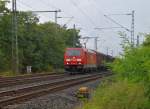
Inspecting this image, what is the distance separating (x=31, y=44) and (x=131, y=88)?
5114cm

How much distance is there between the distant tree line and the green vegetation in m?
39.9

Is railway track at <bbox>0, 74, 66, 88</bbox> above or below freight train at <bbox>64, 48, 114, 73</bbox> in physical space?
below

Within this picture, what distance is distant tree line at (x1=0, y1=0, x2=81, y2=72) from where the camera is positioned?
58.1 meters

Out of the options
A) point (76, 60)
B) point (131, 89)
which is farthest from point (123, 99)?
point (76, 60)

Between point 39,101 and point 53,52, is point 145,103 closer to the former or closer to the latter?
point 39,101

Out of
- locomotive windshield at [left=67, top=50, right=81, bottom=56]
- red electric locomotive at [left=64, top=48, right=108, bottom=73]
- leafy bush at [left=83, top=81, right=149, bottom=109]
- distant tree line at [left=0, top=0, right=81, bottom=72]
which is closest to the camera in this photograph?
leafy bush at [left=83, top=81, right=149, bottom=109]

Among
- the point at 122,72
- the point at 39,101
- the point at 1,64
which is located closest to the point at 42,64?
the point at 1,64

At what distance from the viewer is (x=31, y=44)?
62.9m

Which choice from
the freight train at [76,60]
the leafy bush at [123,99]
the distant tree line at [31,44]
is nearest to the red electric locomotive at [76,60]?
the freight train at [76,60]

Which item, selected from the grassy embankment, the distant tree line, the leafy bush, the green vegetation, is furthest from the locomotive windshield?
the leafy bush

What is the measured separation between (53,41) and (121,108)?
199 ft

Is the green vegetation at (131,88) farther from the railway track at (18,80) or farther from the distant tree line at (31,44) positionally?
the distant tree line at (31,44)

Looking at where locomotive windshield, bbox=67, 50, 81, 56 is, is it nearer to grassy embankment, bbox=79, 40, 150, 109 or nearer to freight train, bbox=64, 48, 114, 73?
freight train, bbox=64, 48, 114, 73

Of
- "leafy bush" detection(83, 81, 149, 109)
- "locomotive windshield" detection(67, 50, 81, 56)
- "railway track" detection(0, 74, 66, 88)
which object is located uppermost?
"locomotive windshield" detection(67, 50, 81, 56)
